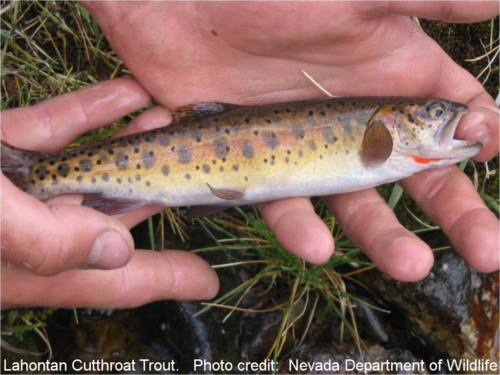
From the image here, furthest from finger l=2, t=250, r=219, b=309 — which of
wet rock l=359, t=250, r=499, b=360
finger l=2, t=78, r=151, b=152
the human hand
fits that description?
wet rock l=359, t=250, r=499, b=360

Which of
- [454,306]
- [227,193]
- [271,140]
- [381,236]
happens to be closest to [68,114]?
[227,193]

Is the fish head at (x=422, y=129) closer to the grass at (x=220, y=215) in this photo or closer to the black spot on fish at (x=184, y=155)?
the grass at (x=220, y=215)

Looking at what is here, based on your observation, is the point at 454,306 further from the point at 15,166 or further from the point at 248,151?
the point at 15,166

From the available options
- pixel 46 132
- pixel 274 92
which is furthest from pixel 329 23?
pixel 46 132

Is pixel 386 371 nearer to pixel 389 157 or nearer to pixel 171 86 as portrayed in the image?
pixel 389 157

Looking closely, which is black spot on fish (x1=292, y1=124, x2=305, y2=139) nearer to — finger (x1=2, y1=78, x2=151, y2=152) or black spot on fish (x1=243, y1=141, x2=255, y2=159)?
black spot on fish (x1=243, y1=141, x2=255, y2=159)

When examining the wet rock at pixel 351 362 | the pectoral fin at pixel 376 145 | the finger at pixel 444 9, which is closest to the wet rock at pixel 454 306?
the wet rock at pixel 351 362
